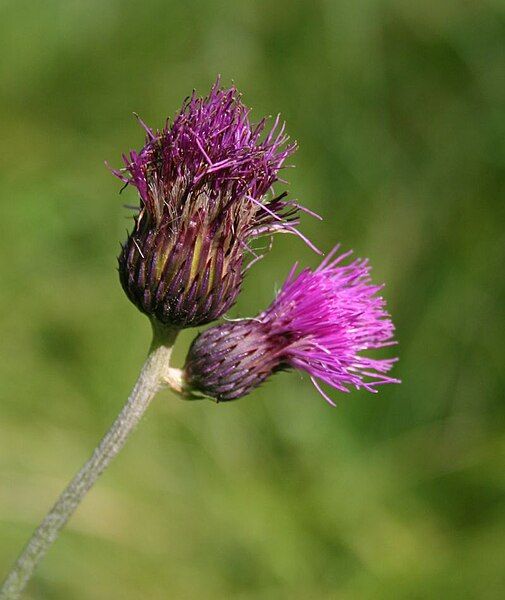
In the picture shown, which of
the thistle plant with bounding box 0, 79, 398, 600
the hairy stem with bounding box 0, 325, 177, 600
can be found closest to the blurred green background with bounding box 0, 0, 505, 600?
the hairy stem with bounding box 0, 325, 177, 600

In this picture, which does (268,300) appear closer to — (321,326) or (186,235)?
(321,326)

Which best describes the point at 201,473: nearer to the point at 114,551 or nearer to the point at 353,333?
the point at 114,551

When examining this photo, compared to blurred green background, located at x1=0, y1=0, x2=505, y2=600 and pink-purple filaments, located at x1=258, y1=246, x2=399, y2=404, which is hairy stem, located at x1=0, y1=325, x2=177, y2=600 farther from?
blurred green background, located at x1=0, y1=0, x2=505, y2=600

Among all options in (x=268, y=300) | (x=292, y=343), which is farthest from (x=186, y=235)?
(x=268, y=300)

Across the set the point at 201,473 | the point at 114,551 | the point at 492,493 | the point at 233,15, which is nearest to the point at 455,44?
the point at 233,15

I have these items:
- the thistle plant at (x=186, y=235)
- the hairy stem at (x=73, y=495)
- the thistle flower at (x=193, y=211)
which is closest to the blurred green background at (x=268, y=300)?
the hairy stem at (x=73, y=495)
